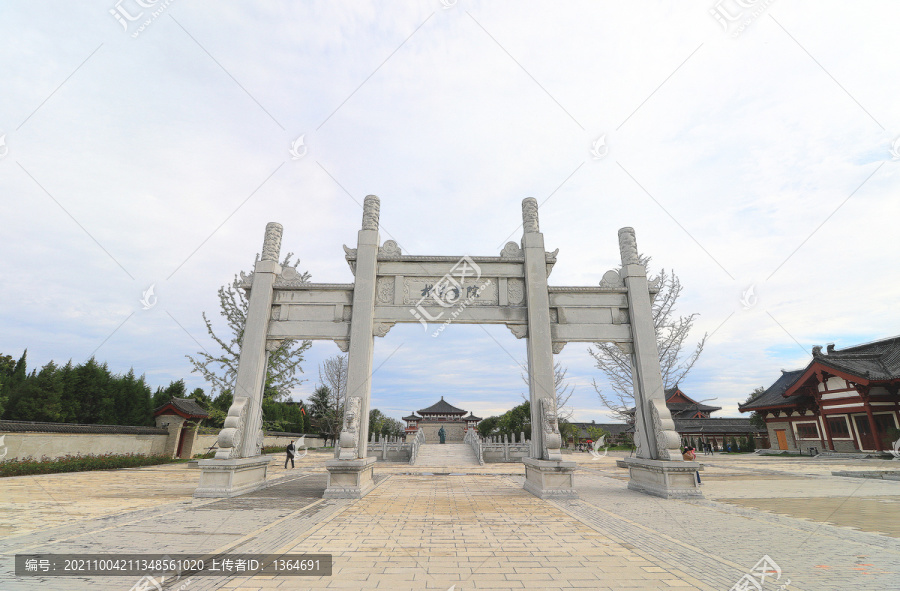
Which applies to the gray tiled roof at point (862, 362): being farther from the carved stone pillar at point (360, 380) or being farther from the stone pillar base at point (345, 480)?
the stone pillar base at point (345, 480)

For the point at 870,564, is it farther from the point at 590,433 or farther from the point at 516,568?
the point at 590,433

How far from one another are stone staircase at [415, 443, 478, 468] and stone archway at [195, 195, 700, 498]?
11071mm

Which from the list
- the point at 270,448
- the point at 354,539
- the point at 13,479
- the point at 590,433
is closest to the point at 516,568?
the point at 354,539

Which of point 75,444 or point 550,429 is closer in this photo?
point 550,429

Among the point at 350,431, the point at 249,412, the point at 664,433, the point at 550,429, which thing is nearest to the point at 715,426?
the point at 664,433

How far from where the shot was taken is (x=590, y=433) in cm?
3856

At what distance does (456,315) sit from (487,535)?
572 cm

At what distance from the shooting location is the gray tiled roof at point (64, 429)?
12967mm

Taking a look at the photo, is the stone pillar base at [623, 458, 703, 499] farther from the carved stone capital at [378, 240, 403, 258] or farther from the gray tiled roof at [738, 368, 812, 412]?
the gray tiled roof at [738, 368, 812, 412]

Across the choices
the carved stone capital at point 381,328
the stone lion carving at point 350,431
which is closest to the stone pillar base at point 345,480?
the stone lion carving at point 350,431

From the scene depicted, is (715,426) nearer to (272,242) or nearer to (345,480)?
(345,480)

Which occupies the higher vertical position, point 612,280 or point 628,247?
point 628,247

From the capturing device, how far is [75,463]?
13680 millimetres

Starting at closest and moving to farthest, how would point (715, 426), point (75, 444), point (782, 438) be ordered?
point (75, 444)
point (782, 438)
point (715, 426)
